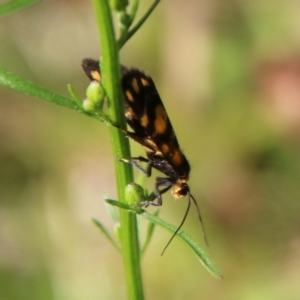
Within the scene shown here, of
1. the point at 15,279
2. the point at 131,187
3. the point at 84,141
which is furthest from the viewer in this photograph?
the point at 84,141

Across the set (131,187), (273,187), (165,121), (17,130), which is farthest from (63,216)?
(131,187)

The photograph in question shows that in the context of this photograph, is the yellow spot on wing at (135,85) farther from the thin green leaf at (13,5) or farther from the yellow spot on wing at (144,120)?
the thin green leaf at (13,5)

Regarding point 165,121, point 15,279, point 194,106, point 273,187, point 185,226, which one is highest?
point 165,121

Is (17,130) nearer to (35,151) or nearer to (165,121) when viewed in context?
(35,151)

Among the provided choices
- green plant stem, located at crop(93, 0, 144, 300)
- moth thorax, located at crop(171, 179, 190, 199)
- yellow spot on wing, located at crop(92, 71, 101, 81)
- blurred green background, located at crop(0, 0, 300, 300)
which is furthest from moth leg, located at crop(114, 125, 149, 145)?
blurred green background, located at crop(0, 0, 300, 300)

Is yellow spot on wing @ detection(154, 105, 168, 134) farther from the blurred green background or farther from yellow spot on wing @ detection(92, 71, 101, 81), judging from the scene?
the blurred green background

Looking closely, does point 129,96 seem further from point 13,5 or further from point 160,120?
point 13,5
